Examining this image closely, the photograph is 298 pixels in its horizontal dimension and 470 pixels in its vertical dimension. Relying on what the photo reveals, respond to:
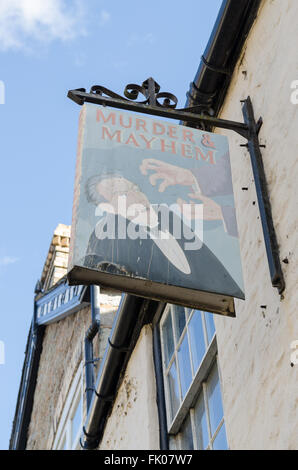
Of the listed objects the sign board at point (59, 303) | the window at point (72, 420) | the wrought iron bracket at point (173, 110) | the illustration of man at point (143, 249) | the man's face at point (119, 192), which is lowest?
the illustration of man at point (143, 249)

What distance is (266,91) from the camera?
6.12m

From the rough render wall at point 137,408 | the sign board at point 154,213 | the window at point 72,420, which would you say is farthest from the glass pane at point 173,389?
the window at point 72,420

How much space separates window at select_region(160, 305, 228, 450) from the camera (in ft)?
21.6

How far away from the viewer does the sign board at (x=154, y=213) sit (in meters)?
4.88

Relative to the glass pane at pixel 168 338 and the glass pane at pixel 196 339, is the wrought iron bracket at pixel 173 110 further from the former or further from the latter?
the glass pane at pixel 168 338

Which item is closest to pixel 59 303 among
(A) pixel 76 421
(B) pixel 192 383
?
(A) pixel 76 421

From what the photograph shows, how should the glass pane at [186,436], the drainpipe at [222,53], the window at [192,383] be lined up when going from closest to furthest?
the window at [192,383] → the drainpipe at [222,53] → the glass pane at [186,436]

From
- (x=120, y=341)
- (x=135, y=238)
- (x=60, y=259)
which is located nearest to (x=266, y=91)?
(x=135, y=238)

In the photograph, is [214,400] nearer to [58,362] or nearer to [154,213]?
[154,213]

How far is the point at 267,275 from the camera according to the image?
547cm

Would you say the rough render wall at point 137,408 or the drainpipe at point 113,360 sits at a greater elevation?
the drainpipe at point 113,360

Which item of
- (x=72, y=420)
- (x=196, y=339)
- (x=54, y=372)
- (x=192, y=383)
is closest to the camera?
(x=192, y=383)

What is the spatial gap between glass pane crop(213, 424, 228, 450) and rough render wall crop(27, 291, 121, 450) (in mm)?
5972

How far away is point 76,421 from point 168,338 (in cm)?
497
